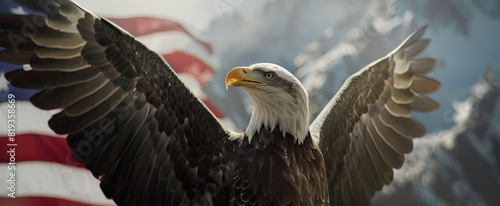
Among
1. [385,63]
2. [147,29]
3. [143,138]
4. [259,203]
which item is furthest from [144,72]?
[147,29]

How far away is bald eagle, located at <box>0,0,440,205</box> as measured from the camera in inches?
86.7

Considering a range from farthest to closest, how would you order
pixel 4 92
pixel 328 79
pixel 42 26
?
pixel 328 79 < pixel 4 92 < pixel 42 26

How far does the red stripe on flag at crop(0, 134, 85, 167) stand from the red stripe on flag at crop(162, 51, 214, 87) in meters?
1.26

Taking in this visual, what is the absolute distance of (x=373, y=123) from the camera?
3.16 meters

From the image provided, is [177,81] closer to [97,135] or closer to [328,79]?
[97,135]

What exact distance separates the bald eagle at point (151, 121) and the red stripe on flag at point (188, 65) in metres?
2.03

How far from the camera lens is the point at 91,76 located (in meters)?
2.30

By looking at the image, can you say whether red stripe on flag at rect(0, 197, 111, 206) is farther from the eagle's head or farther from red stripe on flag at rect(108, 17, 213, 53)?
the eagle's head

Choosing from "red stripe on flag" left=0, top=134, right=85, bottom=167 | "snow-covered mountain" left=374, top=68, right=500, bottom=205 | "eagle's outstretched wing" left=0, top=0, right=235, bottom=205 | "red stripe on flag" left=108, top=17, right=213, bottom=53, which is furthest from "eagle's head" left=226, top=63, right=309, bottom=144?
"snow-covered mountain" left=374, top=68, right=500, bottom=205

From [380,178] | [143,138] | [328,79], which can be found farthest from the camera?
[328,79]

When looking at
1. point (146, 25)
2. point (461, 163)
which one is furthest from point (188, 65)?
point (461, 163)

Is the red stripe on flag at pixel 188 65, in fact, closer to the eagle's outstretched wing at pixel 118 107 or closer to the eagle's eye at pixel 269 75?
the eagle's outstretched wing at pixel 118 107

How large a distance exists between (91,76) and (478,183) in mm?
6706

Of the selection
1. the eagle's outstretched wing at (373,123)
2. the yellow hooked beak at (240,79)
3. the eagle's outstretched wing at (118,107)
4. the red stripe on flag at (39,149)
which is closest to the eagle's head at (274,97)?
the yellow hooked beak at (240,79)
